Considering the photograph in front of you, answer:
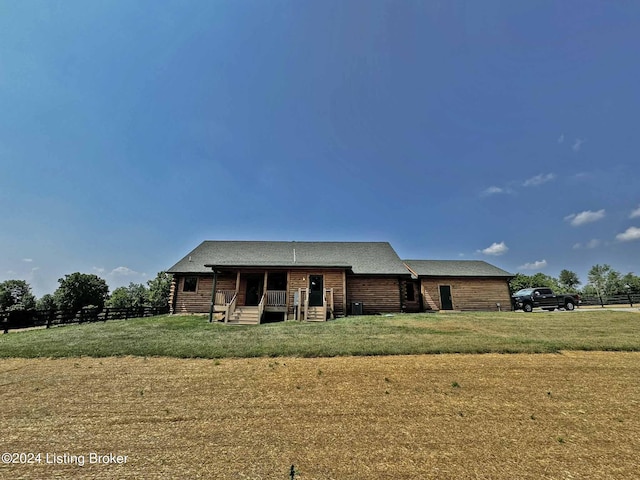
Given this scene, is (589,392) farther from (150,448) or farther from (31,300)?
(31,300)

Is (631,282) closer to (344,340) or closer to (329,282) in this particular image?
(329,282)

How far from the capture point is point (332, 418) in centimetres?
442

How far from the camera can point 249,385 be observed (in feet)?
18.6

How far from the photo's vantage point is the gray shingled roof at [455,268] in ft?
67.2

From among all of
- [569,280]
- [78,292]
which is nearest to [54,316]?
[78,292]

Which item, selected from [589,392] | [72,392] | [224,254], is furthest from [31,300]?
[589,392]

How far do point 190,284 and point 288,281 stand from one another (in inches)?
288

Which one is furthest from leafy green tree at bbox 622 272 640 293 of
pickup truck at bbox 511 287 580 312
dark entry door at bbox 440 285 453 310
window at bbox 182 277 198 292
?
window at bbox 182 277 198 292


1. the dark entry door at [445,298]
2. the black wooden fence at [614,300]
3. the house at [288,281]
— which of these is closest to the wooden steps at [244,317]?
the house at [288,281]

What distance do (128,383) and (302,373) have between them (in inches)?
140

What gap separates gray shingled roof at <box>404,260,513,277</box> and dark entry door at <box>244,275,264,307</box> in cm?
1129

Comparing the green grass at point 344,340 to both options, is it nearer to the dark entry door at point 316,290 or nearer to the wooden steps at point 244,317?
the wooden steps at point 244,317

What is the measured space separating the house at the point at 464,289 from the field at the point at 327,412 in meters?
11.8

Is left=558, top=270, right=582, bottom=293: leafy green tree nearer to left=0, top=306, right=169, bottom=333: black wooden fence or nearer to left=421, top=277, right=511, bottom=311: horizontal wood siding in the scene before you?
left=421, top=277, right=511, bottom=311: horizontal wood siding
